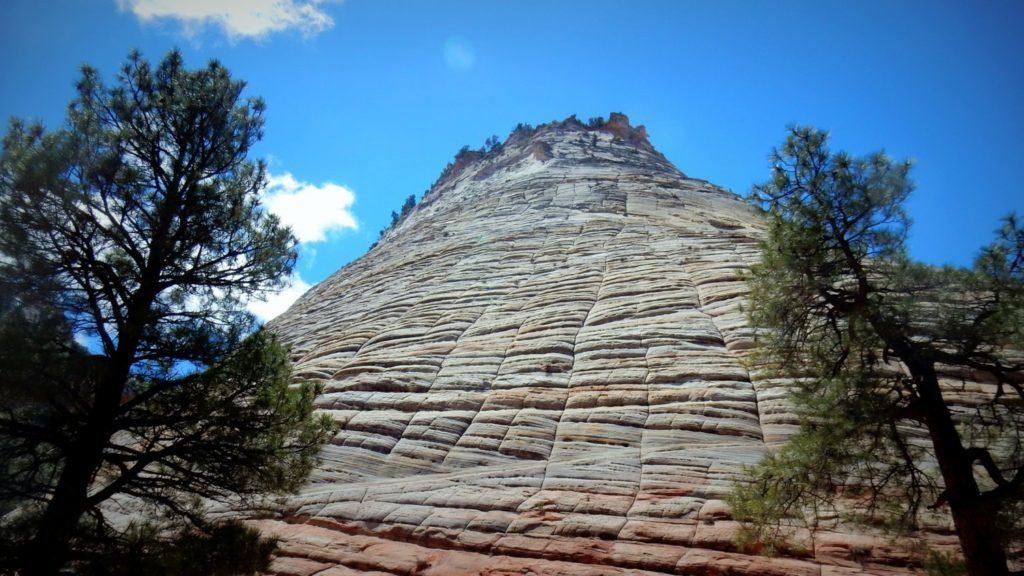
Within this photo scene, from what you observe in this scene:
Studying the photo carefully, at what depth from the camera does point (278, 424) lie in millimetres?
8391

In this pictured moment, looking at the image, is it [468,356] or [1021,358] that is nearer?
[1021,358]

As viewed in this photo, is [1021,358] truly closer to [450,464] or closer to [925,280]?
[925,280]

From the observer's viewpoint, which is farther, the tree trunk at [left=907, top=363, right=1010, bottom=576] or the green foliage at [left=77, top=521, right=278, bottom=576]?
the green foliage at [left=77, top=521, right=278, bottom=576]

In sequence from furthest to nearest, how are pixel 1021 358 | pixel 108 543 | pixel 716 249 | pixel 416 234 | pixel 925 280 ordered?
pixel 416 234, pixel 716 249, pixel 1021 358, pixel 925 280, pixel 108 543

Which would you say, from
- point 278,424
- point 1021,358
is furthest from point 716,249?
point 278,424

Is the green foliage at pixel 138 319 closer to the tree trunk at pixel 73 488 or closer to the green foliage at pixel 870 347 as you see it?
the tree trunk at pixel 73 488

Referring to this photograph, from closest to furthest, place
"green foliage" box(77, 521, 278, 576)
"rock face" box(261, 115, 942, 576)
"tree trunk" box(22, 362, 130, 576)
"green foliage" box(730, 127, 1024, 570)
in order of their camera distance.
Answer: "tree trunk" box(22, 362, 130, 576) → "green foliage" box(77, 521, 278, 576) → "green foliage" box(730, 127, 1024, 570) → "rock face" box(261, 115, 942, 576)

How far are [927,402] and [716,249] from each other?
14.9 metres

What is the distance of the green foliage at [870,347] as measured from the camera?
274 inches

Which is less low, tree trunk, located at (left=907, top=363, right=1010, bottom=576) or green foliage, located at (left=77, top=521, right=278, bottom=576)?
tree trunk, located at (left=907, top=363, right=1010, bottom=576)

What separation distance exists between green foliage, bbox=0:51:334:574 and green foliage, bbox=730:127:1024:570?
749 centimetres

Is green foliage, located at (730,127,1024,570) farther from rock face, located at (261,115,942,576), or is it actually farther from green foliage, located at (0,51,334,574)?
green foliage, located at (0,51,334,574)

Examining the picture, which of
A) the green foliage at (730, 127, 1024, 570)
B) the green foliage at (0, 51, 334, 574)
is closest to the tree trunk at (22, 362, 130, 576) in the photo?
the green foliage at (0, 51, 334, 574)

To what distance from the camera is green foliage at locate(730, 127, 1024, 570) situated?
22.9ft
